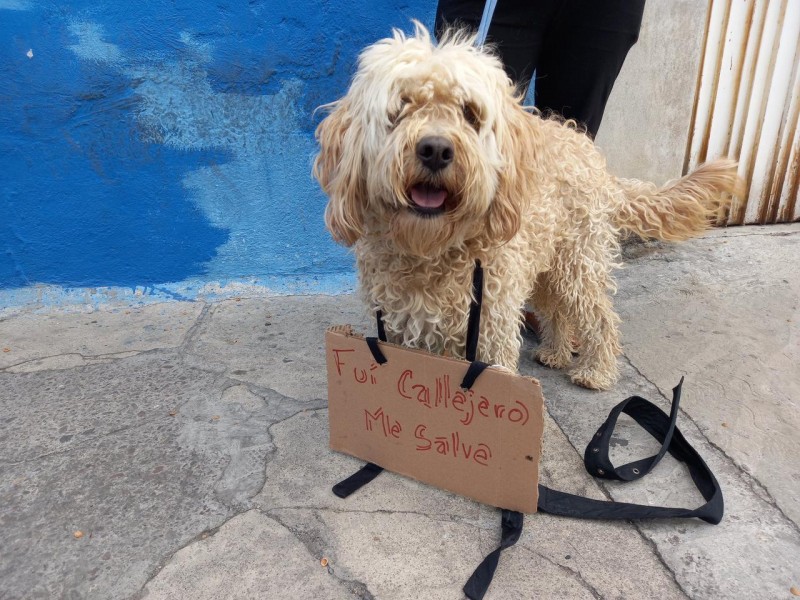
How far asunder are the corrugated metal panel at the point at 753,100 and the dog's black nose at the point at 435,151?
299 centimetres

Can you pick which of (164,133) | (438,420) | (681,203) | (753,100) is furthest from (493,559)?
(753,100)

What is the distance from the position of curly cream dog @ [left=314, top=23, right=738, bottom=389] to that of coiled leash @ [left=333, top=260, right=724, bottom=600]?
12 cm

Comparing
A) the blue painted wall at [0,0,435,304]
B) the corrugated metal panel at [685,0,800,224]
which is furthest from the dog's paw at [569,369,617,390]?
the corrugated metal panel at [685,0,800,224]

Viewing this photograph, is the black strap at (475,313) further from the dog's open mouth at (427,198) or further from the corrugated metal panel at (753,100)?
the corrugated metal panel at (753,100)

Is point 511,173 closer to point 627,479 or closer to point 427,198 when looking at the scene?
point 427,198

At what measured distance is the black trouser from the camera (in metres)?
2.30

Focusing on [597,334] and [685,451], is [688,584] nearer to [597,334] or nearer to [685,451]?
[685,451]

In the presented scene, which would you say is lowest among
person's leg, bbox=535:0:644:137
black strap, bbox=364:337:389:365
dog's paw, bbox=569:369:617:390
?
dog's paw, bbox=569:369:617:390

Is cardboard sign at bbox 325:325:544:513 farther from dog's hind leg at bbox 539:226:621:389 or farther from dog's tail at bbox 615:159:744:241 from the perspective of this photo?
dog's tail at bbox 615:159:744:241

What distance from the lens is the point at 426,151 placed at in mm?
1512

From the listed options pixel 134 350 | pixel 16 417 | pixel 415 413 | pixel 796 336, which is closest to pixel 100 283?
pixel 134 350

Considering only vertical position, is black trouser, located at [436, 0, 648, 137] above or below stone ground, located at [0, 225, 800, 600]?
above

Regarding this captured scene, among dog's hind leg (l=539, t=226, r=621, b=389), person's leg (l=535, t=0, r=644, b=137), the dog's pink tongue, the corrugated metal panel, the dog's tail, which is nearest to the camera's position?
the dog's pink tongue

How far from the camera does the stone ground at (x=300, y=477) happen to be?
61.0 inches
